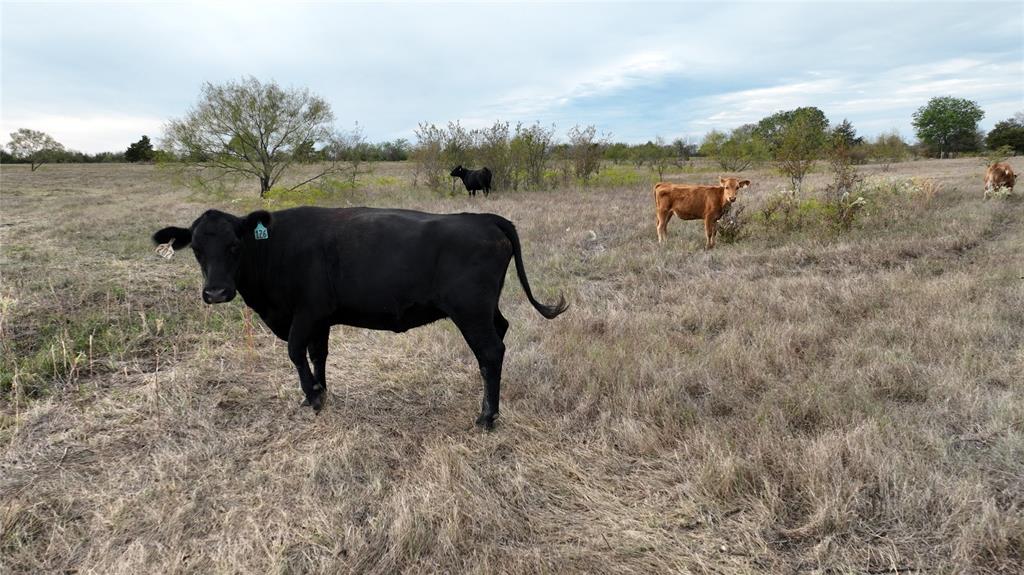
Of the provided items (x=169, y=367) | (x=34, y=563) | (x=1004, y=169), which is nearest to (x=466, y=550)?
(x=34, y=563)

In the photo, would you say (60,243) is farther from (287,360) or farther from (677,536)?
(677,536)

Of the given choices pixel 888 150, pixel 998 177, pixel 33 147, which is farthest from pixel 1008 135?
pixel 33 147

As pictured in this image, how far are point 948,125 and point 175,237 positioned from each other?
82881 mm

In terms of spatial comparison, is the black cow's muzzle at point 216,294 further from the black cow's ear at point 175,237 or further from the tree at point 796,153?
the tree at point 796,153

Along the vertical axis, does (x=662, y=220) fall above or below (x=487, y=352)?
above

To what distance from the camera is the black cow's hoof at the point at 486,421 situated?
3.97 m

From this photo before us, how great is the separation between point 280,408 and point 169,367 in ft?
5.53

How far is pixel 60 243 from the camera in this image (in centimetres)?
1191

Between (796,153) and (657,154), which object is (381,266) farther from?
(657,154)

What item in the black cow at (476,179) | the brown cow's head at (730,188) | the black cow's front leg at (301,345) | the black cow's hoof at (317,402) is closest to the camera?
the black cow's front leg at (301,345)

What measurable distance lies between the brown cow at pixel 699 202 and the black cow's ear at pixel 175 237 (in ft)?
30.2

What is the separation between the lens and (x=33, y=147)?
54188 millimetres

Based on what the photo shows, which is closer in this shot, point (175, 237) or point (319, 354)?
point (175, 237)

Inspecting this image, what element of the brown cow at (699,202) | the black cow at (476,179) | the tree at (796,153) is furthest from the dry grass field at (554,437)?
the black cow at (476,179)
